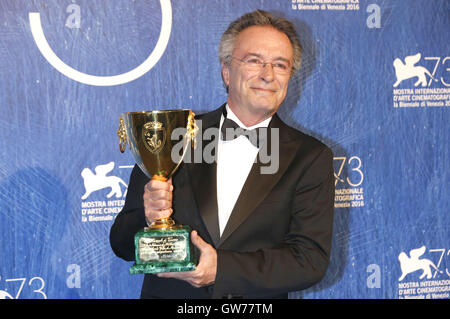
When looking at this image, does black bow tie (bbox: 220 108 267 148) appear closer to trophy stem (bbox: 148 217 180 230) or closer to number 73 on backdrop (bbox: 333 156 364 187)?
trophy stem (bbox: 148 217 180 230)

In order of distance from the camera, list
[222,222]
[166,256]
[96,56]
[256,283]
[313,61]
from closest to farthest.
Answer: [166,256] → [256,283] → [222,222] → [96,56] → [313,61]

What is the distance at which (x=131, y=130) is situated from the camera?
179cm

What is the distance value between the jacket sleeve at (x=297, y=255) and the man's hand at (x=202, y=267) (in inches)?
1.2

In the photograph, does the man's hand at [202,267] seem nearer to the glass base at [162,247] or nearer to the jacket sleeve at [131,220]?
the glass base at [162,247]

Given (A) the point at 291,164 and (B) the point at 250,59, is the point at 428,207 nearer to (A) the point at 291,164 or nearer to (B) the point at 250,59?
(A) the point at 291,164

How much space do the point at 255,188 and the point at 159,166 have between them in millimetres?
394

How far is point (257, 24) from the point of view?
6.81 feet

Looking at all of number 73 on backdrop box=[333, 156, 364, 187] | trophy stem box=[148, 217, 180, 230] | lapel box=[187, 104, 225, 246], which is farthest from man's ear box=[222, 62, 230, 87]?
number 73 on backdrop box=[333, 156, 364, 187]

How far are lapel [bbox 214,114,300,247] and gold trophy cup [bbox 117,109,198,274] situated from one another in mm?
200

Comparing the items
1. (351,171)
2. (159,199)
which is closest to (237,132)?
(159,199)

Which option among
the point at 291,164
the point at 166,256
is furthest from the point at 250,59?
the point at 166,256

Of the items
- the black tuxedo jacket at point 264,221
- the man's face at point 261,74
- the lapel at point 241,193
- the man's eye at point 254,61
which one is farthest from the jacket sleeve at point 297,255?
the man's eye at point 254,61

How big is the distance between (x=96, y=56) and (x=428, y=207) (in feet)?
6.85

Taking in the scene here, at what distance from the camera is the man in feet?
6.07
